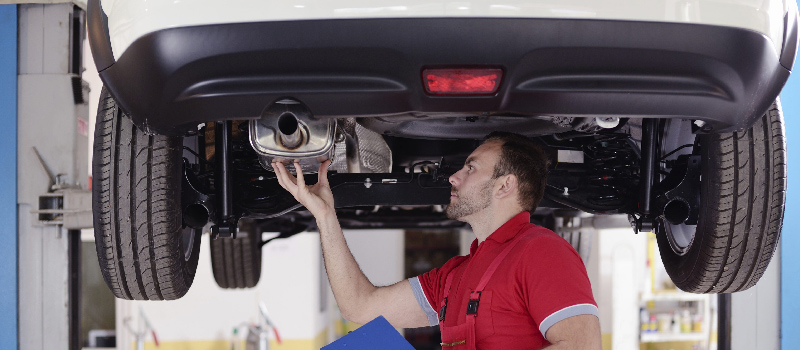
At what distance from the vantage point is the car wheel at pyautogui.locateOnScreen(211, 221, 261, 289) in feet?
11.5

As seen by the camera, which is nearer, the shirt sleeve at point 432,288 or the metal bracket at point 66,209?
the shirt sleeve at point 432,288

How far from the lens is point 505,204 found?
5.34ft

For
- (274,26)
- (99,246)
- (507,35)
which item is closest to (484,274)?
(507,35)

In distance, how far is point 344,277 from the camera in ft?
5.73

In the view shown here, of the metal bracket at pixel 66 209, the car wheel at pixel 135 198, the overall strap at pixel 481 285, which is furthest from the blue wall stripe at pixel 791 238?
the metal bracket at pixel 66 209

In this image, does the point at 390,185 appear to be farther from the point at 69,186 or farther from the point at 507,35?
the point at 69,186

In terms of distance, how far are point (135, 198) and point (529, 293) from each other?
0.94m

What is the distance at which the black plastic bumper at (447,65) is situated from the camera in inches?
42.8

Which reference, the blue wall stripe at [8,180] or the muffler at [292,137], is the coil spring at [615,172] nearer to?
the muffler at [292,137]

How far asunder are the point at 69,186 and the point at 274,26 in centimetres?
246

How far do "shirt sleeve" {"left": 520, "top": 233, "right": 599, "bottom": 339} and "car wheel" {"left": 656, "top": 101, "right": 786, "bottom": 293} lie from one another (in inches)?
20.8

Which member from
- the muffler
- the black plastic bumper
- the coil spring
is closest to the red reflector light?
the black plastic bumper

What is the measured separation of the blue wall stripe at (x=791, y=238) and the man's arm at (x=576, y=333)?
97.4 inches

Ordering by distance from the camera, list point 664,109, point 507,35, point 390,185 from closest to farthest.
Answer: point 507,35
point 664,109
point 390,185
